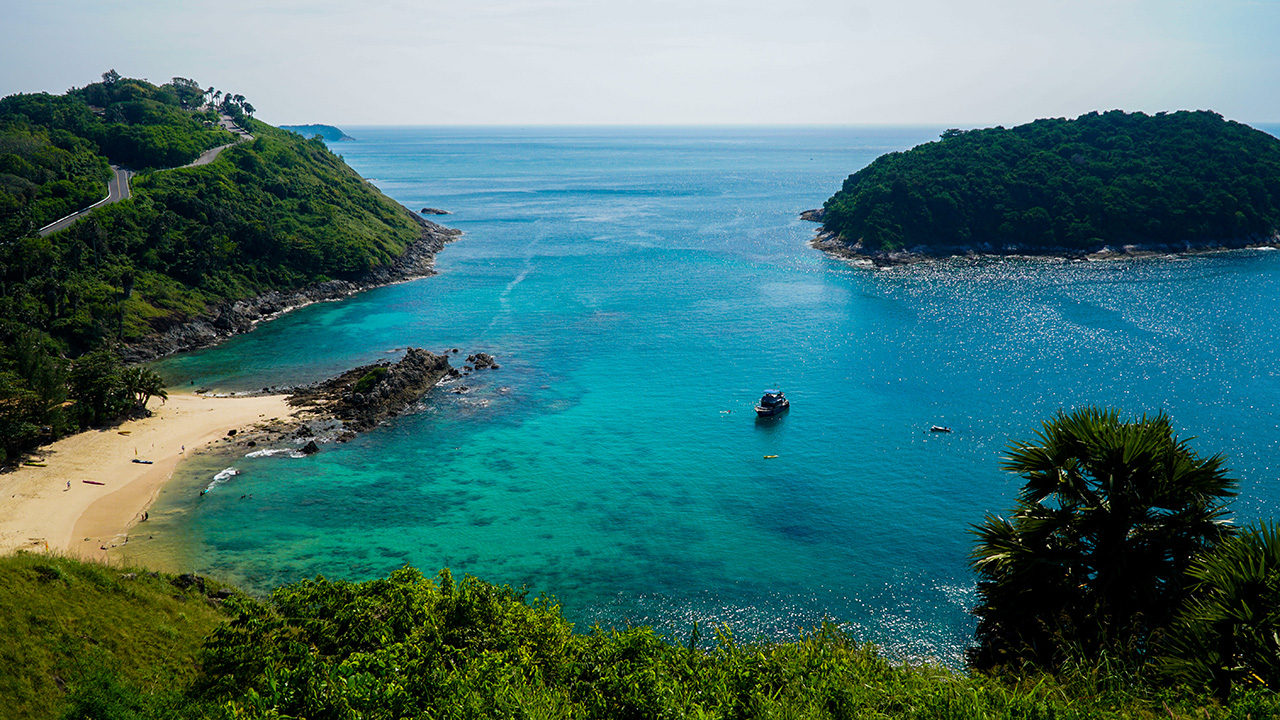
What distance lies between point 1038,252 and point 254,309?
460 ft

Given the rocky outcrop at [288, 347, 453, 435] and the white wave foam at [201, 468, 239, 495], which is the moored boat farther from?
the white wave foam at [201, 468, 239, 495]

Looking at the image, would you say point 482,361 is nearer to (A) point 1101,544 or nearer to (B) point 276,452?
(B) point 276,452

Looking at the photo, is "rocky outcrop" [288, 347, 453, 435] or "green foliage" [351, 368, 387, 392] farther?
"green foliage" [351, 368, 387, 392]

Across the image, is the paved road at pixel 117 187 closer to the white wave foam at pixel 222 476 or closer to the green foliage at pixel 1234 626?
the white wave foam at pixel 222 476

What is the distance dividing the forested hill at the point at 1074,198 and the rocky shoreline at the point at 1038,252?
15.3 inches

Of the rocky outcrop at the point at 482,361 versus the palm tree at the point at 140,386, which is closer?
the palm tree at the point at 140,386

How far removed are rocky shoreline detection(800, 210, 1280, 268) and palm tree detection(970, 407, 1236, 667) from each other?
390 ft

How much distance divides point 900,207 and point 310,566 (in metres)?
134

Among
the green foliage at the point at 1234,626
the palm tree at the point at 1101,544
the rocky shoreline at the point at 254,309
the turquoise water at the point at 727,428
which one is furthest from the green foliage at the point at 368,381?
the green foliage at the point at 1234,626

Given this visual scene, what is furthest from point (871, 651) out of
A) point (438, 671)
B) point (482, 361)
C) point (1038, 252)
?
point (1038, 252)

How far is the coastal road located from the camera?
92.8 meters

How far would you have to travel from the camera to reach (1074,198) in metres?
145

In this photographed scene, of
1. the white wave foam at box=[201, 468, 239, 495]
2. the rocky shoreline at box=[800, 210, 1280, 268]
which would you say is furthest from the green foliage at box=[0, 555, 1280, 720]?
the rocky shoreline at box=[800, 210, 1280, 268]

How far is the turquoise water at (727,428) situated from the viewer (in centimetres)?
4559
